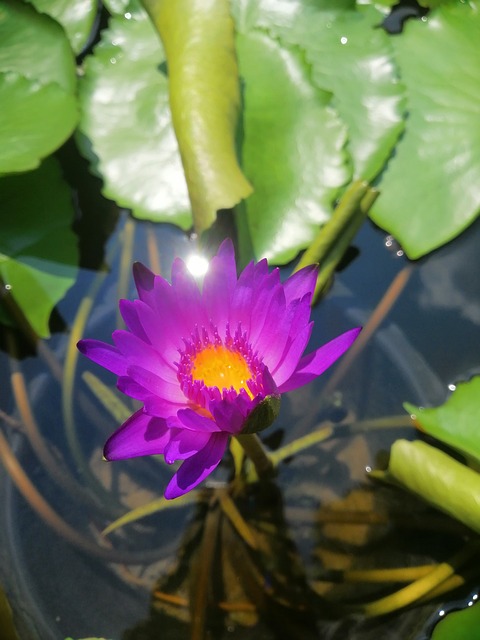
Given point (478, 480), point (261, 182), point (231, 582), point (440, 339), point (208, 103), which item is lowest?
point (231, 582)

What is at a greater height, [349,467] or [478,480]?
[478,480]

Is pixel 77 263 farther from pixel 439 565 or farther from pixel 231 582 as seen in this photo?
pixel 439 565

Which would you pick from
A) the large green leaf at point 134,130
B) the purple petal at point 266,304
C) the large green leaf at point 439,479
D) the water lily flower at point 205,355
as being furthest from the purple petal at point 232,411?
the large green leaf at point 134,130

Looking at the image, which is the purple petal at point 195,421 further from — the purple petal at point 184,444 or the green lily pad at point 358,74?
the green lily pad at point 358,74

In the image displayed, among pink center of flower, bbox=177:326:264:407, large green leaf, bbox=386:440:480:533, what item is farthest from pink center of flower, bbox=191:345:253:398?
large green leaf, bbox=386:440:480:533

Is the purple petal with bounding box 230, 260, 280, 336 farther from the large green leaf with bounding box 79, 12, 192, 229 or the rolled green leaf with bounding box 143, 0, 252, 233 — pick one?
the large green leaf with bounding box 79, 12, 192, 229

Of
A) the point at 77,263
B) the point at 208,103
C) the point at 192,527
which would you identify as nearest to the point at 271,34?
the point at 208,103
